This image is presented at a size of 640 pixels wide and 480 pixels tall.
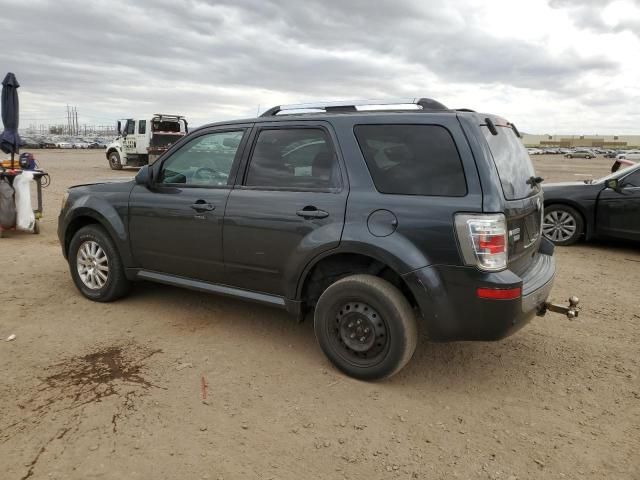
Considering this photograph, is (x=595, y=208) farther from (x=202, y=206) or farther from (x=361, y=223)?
(x=202, y=206)

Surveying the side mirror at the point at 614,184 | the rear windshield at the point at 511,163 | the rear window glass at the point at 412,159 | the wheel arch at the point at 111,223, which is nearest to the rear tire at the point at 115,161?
the wheel arch at the point at 111,223

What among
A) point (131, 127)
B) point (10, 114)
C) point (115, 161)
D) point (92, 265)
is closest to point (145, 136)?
point (131, 127)

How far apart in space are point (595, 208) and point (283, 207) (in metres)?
5.92

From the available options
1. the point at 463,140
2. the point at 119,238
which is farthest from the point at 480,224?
the point at 119,238

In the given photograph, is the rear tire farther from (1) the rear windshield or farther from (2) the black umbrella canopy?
(1) the rear windshield

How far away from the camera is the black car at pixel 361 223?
3.03m

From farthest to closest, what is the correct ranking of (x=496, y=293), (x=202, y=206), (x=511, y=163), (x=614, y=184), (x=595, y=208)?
1. (x=595, y=208)
2. (x=614, y=184)
3. (x=202, y=206)
4. (x=511, y=163)
5. (x=496, y=293)

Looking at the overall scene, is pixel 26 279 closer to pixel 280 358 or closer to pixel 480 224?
pixel 280 358

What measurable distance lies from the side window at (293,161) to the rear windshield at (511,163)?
1043mm

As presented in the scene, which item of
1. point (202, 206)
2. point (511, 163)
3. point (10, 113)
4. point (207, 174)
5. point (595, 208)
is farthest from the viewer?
point (10, 113)

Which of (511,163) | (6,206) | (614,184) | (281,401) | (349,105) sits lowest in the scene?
(281,401)

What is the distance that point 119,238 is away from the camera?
455 cm

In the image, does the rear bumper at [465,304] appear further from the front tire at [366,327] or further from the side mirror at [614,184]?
the side mirror at [614,184]

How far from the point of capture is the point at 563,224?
7.84 m
